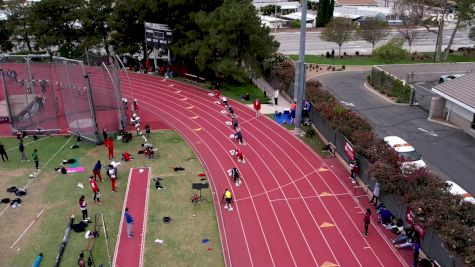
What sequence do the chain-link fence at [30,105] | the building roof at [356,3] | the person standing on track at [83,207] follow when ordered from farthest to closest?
1. the building roof at [356,3]
2. the chain-link fence at [30,105]
3. the person standing on track at [83,207]

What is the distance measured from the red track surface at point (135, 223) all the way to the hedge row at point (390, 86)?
21.4 metres

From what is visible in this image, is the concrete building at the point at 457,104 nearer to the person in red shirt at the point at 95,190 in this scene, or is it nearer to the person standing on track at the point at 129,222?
the person standing on track at the point at 129,222

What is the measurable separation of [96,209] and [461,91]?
24614 mm

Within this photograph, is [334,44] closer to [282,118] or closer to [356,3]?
[356,3]

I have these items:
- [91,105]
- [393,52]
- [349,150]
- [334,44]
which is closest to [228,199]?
[349,150]

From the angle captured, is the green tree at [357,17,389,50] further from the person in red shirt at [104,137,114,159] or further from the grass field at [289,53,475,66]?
the person in red shirt at [104,137,114,159]

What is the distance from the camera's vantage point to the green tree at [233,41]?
117ft

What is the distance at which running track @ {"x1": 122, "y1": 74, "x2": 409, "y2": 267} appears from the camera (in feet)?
56.1

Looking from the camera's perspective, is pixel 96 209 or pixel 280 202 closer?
pixel 96 209

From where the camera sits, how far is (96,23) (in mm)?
44594

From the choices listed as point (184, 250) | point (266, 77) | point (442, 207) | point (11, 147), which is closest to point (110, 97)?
point (11, 147)

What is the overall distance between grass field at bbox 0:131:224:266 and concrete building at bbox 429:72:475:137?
1780 cm

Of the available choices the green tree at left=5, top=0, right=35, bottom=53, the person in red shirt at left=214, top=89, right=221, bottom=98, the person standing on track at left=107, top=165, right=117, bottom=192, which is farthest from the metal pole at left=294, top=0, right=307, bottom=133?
the green tree at left=5, top=0, right=35, bottom=53

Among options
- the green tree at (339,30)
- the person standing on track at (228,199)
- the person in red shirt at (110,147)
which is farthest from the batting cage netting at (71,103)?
the green tree at (339,30)
